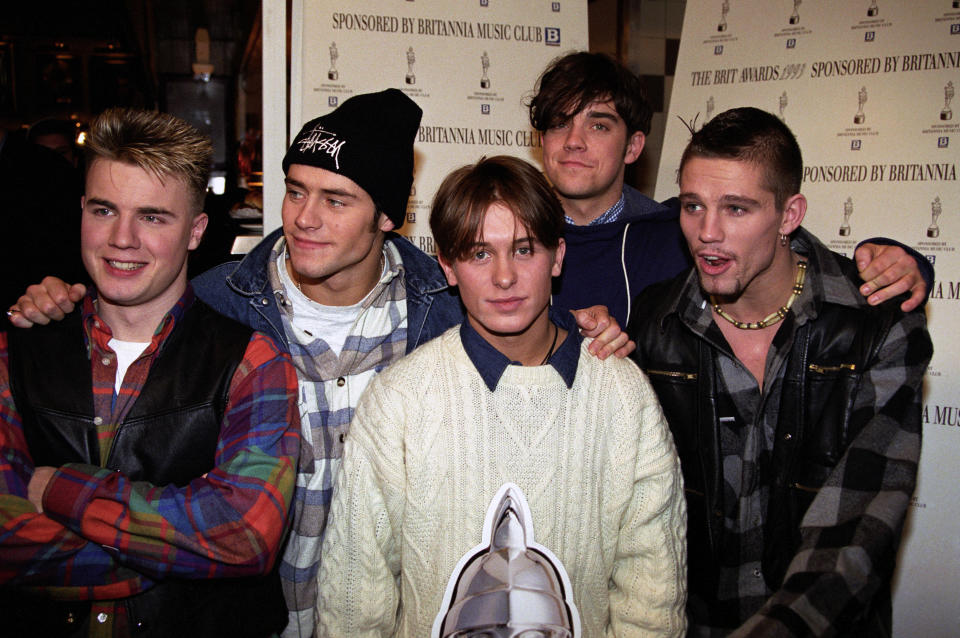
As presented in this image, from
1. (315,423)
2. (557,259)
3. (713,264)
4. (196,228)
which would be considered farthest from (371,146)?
(713,264)

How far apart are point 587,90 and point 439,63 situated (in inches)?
40.6

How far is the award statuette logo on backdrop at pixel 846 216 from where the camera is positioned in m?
3.40

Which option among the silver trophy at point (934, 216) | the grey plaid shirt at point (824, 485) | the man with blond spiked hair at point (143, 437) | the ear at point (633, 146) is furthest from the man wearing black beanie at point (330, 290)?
the silver trophy at point (934, 216)

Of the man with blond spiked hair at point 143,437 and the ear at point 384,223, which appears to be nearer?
the man with blond spiked hair at point 143,437

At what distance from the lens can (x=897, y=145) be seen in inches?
130

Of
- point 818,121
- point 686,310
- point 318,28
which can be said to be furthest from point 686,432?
point 318,28

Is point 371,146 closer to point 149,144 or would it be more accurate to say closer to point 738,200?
point 149,144

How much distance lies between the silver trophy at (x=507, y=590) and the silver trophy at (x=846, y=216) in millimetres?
2487

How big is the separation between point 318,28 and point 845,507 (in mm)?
2778

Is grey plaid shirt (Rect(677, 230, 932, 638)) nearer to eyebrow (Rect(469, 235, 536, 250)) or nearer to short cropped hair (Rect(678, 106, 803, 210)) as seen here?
short cropped hair (Rect(678, 106, 803, 210))

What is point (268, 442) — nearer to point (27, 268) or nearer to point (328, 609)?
Answer: point (328, 609)

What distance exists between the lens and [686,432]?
85.6 inches

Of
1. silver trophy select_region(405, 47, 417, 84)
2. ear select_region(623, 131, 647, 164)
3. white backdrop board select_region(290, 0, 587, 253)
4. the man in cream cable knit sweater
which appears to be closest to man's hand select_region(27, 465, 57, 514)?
the man in cream cable knit sweater

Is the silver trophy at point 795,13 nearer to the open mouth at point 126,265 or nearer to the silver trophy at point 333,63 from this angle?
the silver trophy at point 333,63
